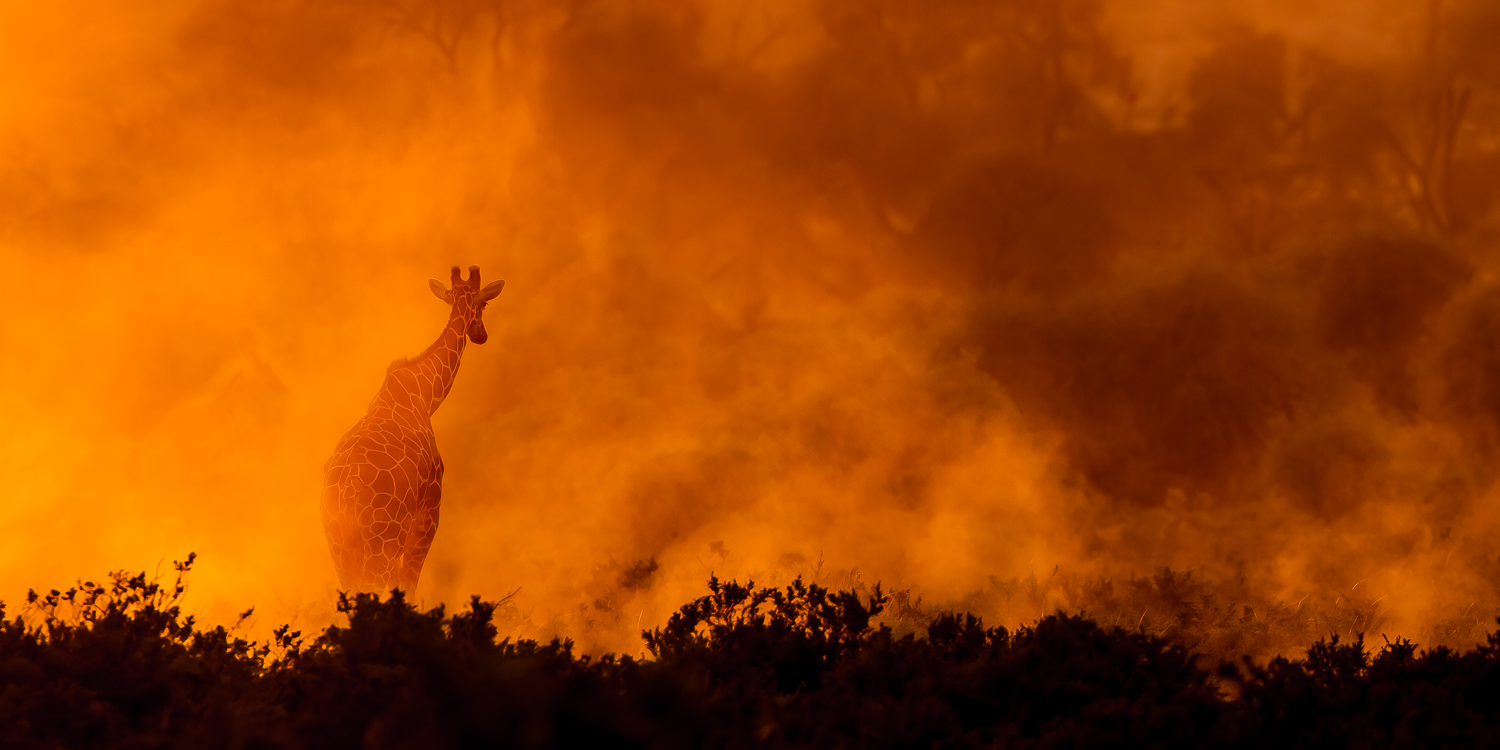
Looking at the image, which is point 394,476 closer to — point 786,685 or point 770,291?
point 786,685

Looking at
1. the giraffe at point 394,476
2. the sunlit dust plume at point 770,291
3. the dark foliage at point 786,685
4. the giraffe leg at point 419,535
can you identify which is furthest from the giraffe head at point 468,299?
the dark foliage at point 786,685

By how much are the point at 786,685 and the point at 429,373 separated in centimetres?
417

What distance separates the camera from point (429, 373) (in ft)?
23.6

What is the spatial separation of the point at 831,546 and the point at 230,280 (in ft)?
18.5

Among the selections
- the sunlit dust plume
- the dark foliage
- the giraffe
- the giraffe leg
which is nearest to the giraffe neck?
the giraffe

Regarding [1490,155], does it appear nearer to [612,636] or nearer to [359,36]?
[612,636]

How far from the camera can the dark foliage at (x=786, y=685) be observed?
2580 mm

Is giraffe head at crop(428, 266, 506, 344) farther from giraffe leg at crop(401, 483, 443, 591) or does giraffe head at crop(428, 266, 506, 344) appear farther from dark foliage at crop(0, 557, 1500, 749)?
dark foliage at crop(0, 557, 1500, 749)

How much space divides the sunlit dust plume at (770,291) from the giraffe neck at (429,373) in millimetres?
2538

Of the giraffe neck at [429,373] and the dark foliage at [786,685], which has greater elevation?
the giraffe neck at [429,373]

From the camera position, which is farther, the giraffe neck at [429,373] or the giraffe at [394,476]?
the giraffe neck at [429,373]

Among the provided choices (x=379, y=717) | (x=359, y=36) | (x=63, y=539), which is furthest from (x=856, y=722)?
(x=359, y=36)

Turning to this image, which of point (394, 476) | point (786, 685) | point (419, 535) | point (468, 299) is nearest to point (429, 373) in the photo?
point (468, 299)

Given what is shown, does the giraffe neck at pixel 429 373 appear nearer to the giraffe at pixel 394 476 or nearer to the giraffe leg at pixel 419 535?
the giraffe at pixel 394 476
